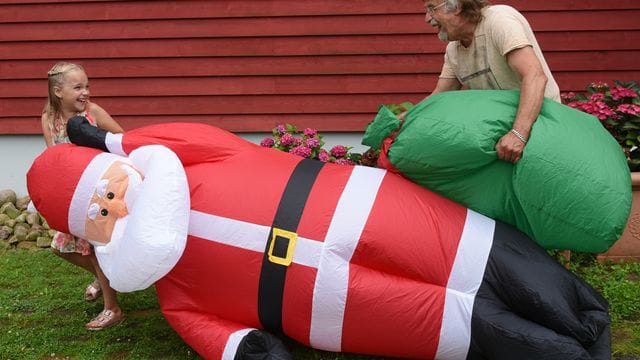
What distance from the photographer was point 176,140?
299 cm

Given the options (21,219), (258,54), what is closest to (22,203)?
(21,219)

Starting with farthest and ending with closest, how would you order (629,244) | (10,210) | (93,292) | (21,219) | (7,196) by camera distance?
(7,196) < (10,210) < (21,219) < (629,244) < (93,292)

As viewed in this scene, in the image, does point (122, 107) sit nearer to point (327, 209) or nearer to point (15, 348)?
point (15, 348)

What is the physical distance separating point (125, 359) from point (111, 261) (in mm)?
712

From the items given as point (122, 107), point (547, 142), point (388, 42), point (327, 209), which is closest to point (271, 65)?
point (388, 42)

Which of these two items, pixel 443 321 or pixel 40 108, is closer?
pixel 443 321

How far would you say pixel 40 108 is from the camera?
18.9 feet

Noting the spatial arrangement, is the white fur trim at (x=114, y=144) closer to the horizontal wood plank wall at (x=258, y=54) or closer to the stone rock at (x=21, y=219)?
the horizontal wood plank wall at (x=258, y=54)

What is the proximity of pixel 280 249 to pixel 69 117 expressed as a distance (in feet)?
5.14

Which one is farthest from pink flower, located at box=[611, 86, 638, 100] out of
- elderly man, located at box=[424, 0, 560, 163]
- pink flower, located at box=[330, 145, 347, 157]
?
pink flower, located at box=[330, 145, 347, 157]

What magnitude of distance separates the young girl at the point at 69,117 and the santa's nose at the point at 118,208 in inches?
30.4

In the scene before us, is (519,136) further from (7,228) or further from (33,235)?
(7,228)

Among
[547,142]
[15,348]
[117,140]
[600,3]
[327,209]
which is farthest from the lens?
[600,3]

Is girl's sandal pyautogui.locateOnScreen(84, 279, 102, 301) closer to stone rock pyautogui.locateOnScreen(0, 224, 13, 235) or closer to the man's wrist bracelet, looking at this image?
stone rock pyautogui.locateOnScreen(0, 224, 13, 235)
